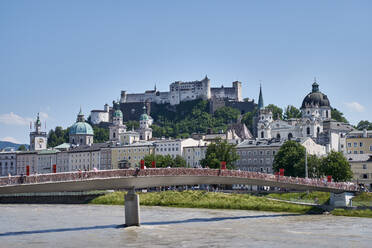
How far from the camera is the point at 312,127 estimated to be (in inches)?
4493

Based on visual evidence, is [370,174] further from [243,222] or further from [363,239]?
[363,239]

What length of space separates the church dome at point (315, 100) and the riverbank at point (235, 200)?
59.7 metres

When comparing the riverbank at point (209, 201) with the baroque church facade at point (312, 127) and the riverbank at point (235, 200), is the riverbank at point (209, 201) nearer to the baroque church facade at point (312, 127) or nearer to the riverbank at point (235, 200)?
the riverbank at point (235, 200)

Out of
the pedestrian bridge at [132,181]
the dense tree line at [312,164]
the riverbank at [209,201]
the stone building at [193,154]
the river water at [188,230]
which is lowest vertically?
the river water at [188,230]

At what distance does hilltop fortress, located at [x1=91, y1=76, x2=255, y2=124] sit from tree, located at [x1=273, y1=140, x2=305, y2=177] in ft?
287

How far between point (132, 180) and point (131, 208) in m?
2.11

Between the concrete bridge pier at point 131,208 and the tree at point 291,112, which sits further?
the tree at point 291,112

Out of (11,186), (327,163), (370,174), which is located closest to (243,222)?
(11,186)

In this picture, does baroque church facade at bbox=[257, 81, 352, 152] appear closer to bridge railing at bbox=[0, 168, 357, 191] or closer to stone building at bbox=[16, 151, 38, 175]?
stone building at bbox=[16, 151, 38, 175]

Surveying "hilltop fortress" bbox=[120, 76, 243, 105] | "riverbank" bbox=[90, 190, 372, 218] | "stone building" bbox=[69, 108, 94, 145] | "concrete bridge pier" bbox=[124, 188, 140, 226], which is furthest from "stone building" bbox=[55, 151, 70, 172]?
"concrete bridge pier" bbox=[124, 188, 140, 226]

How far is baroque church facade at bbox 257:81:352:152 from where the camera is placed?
112 m

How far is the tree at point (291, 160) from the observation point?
80.0m

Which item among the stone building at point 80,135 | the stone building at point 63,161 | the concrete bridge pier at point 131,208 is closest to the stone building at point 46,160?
the stone building at point 63,161

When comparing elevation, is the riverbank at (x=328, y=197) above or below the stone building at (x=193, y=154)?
below
